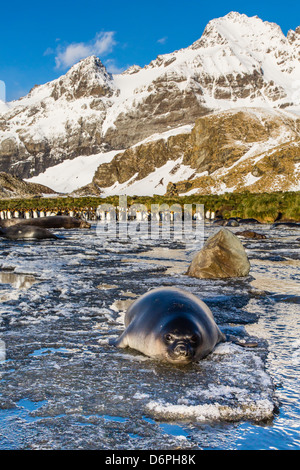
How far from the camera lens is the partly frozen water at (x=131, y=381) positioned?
2670mm

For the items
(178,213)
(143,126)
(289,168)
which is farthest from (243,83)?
(178,213)

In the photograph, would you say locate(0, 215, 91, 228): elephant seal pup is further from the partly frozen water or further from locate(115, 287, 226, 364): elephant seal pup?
locate(115, 287, 226, 364): elephant seal pup

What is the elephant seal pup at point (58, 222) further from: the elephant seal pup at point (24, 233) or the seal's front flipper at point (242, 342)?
the seal's front flipper at point (242, 342)

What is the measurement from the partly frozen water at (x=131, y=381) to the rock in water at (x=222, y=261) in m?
1.65

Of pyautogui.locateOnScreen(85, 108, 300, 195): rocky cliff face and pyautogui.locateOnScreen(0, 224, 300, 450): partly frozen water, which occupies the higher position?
pyautogui.locateOnScreen(85, 108, 300, 195): rocky cliff face

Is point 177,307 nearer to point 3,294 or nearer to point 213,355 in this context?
point 213,355

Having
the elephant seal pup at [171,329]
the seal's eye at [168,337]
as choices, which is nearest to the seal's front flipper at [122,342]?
the elephant seal pup at [171,329]

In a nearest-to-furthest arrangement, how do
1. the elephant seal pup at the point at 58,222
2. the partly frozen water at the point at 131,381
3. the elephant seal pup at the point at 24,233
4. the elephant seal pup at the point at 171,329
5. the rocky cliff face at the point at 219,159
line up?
the partly frozen water at the point at 131,381, the elephant seal pup at the point at 171,329, the elephant seal pup at the point at 24,233, the elephant seal pup at the point at 58,222, the rocky cliff face at the point at 219,159

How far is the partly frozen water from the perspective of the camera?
2670 mm

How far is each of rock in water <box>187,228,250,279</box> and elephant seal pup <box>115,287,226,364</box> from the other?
4201 millimetres

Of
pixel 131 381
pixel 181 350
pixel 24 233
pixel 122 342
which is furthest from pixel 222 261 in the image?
pixel 24 233

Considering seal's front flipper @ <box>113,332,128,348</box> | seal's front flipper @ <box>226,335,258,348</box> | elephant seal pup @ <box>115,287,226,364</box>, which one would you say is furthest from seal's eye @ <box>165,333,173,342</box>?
seal's front flipper @ <box>226,335,258,348</box>
